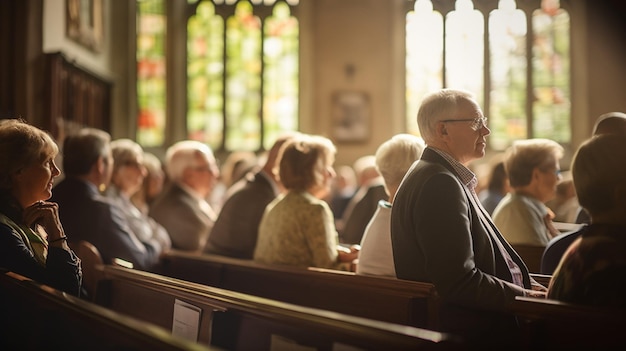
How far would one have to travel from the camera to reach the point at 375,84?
44.3 feet

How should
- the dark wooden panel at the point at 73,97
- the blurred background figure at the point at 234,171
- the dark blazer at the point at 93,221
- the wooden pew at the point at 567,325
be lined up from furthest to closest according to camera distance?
the dark wooden panel at the point at 73,97
the blurred background figure at the point at 234,171
the dark blazer at the point at 93,221
the wooden pew at the point at 567,325

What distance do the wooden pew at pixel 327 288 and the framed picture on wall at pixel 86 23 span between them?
21.2 feet

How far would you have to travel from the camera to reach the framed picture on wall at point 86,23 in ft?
32.3

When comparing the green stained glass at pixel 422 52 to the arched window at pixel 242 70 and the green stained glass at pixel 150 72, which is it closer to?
the arched window at pixel 242 70

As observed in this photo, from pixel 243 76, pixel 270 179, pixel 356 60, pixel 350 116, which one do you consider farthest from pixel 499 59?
pixel 270 179

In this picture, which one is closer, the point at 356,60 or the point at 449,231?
the point at 449,231

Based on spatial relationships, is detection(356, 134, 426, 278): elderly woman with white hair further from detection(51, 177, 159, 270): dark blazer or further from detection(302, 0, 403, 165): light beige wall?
detection(302, 0, 403, 165): light beige wall

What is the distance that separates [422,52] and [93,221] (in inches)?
421

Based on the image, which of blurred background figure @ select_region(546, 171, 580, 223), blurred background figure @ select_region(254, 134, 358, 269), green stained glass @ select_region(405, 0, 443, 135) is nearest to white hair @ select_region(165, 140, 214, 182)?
blurred background figure @ select_region(254, 134, 358, 269)

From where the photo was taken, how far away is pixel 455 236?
260 cm

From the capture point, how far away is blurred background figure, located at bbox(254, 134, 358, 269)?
3742mm

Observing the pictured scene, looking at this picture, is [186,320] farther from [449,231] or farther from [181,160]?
[181,160]

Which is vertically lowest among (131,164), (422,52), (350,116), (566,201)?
(566,201)

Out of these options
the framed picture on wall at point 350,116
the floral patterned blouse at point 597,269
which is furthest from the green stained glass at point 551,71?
the floral patterned blouse at point 597,269
